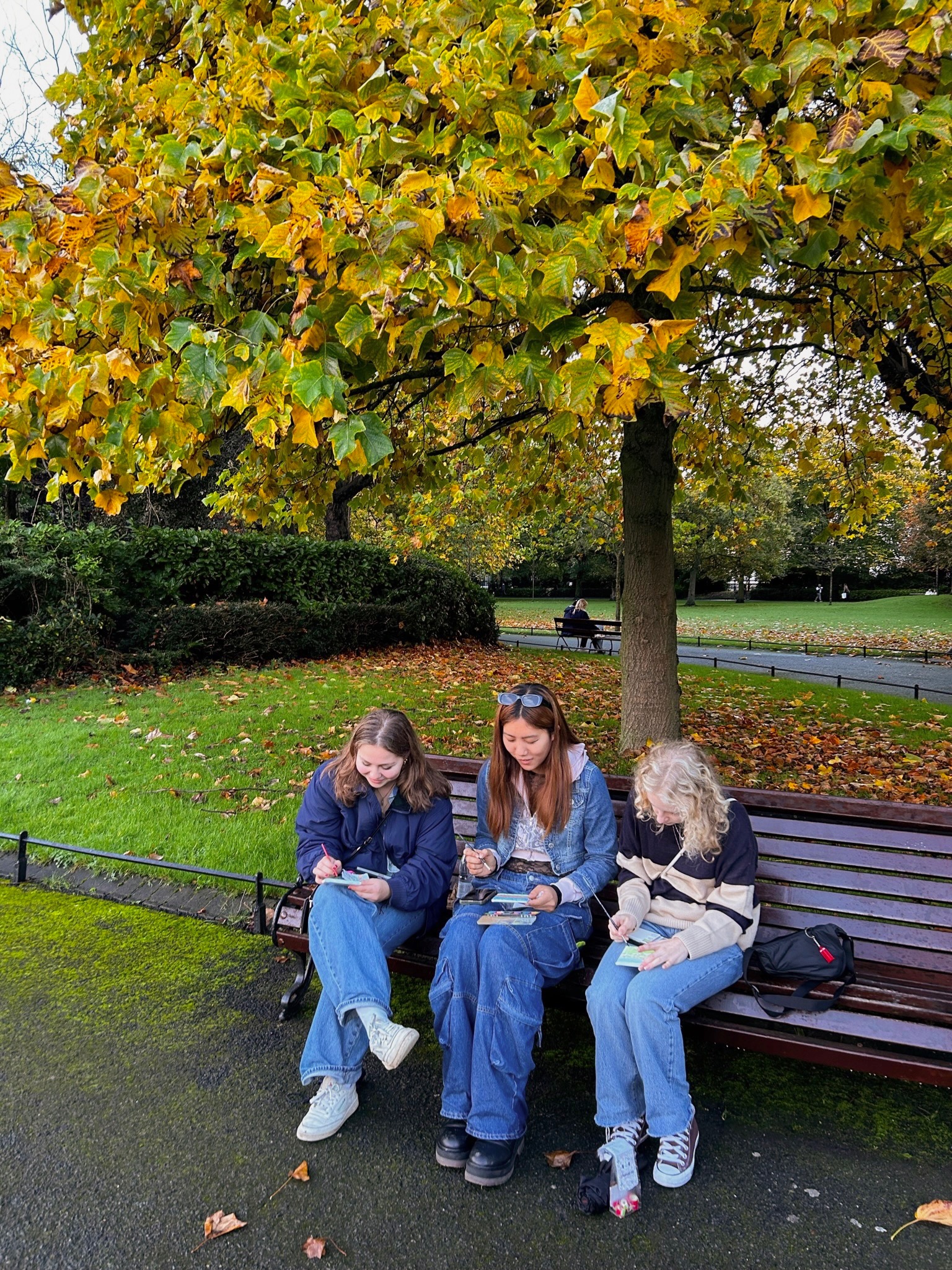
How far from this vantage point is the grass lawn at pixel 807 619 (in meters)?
29.2

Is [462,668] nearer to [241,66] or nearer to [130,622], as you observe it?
[130,622]

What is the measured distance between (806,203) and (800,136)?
340 millimetres

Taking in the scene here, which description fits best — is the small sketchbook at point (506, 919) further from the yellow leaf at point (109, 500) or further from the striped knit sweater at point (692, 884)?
the yellow leaf at point (109, 500)

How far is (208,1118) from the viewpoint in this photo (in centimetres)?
267

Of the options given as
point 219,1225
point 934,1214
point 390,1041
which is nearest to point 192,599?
point 390,1041

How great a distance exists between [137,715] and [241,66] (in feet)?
19.9

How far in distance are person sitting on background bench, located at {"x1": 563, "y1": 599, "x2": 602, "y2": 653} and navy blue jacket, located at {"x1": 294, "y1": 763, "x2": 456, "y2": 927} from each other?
14126 millimetres

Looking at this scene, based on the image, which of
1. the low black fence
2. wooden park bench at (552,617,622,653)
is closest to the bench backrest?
wooden park bench at (552,617,622,653)

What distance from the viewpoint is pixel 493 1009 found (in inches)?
100

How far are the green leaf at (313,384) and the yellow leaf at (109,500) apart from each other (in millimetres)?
1467

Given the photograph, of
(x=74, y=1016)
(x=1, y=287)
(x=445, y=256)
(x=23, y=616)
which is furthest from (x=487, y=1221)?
(x=23, y=616)

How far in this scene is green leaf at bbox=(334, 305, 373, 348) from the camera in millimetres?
2814

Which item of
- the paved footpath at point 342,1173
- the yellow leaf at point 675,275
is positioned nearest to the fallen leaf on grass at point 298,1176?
the paved footpath at point 342,1173

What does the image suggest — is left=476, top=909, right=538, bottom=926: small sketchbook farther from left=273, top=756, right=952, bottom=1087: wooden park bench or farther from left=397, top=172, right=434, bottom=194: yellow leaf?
left=397, top=172, right=434, bottom=194: yellow leaf
